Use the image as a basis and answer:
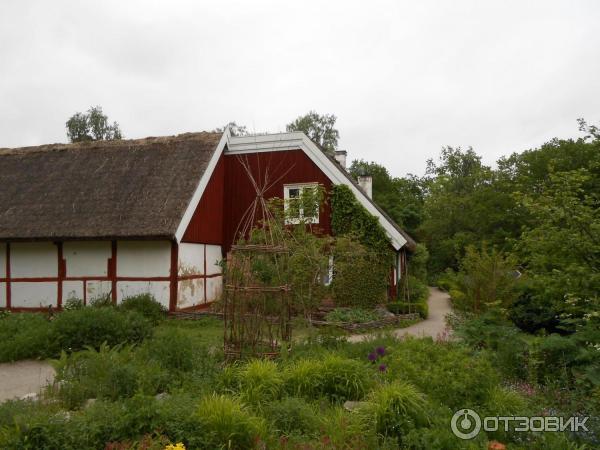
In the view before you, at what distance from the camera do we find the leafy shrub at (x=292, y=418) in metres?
4.79

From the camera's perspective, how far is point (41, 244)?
15.0m

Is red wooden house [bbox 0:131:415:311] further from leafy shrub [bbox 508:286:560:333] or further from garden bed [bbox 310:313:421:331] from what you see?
leafy shrub [bbox 508:286:560:333]

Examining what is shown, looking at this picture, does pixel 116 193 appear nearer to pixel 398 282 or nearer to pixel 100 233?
pixel 100 233

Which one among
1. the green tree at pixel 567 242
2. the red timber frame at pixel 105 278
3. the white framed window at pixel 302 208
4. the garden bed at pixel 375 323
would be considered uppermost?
the white framed window at pixel 302 208

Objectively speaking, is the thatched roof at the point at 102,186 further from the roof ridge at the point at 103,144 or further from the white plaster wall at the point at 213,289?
the white plaster wall at the point at 213,289

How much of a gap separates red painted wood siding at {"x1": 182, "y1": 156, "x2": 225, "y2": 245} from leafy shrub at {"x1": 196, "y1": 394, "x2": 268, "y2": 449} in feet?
34.5

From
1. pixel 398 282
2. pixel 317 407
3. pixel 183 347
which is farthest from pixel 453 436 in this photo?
pixel 398 282

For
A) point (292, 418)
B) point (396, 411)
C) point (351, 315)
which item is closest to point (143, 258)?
point (351, 315)

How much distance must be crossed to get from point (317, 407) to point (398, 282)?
12368 mm

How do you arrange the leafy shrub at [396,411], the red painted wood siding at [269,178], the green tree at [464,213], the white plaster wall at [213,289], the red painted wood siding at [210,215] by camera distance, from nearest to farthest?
1. the leafy shrub at [396,411]
2. the red painted wood siding at [210,215]
3. the white plaster wall at [213,289]
4. the red painted wood siding at [269,178]
5. the green tree at [464,213]

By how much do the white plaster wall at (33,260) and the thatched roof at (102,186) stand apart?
0.68m

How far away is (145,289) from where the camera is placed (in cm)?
1437

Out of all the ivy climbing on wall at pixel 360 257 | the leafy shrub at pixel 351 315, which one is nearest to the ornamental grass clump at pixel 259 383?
the leafy shrub at pixel 351 315

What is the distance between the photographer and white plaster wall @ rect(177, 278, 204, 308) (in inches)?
571
